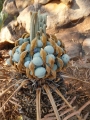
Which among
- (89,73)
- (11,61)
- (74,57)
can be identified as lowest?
(74,57)

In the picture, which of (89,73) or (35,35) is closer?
(35,35)

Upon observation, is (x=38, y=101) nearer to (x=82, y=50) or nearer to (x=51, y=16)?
(x=82, y=50)

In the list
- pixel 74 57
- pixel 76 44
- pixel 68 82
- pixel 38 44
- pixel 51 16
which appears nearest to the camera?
pixel 38 44

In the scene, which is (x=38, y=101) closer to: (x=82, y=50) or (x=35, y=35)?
(x=35, y=35)

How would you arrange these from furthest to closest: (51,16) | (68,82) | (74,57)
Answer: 1. (51,16)
2. (74,57)
3. (68,82)

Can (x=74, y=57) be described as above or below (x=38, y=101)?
below

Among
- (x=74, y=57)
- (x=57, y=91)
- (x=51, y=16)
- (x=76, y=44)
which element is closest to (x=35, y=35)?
(x=57, y=91)
